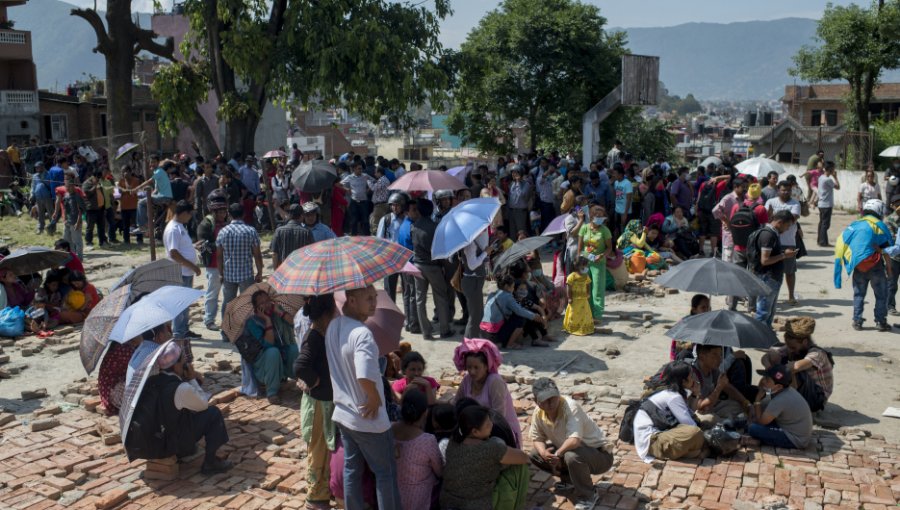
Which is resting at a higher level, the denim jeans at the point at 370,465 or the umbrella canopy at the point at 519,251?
the umbrella canopy at the point at 519,251

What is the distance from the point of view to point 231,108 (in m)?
21.5

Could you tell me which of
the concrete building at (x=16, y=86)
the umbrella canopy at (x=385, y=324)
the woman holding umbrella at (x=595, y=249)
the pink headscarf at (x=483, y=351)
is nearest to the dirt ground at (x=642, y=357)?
the woman holding umbrella at (x=595, y=249)

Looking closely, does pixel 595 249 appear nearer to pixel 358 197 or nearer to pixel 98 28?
pixel 358 197

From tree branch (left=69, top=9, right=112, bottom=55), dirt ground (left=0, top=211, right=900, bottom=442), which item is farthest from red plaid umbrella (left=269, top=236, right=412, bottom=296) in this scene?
tree branch (left=69, top=9, right=112, bottom=55)

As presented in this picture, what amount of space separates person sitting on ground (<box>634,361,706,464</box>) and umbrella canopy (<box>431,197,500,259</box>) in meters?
3.02

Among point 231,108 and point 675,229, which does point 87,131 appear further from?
point 675,229

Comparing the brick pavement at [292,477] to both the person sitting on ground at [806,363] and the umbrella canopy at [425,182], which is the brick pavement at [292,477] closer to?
the person sitting on ground at [806,363]

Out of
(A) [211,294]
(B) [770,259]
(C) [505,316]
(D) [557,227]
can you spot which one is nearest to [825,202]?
(B) [770,259]

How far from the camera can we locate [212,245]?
10.4 metres

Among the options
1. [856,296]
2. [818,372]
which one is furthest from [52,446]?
[856,296]

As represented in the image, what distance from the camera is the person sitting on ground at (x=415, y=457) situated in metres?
5.67

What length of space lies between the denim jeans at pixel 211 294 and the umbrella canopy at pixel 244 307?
2443 millimetres

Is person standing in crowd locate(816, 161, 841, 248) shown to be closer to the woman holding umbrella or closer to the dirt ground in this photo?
the dirt ground

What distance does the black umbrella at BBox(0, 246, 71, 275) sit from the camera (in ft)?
34.6
